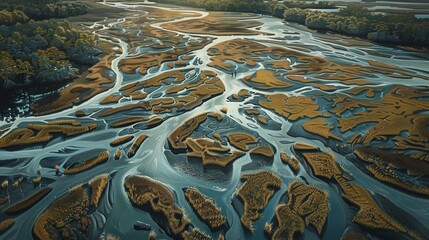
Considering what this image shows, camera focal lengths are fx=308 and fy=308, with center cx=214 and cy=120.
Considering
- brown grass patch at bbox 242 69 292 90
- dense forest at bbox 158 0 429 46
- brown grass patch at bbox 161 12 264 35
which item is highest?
dense forest at bbox 158 0 429 46

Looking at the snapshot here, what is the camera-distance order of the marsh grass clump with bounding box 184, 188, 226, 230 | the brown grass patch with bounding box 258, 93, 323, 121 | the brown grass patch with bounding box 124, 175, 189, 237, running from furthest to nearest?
the brown grass patch with bounding box 258, 93, 323, 121 < the marsh grass clump with bounding box 184, 188, 226, 230 < the brown grass patch with bounding box 124, 175, 189, 237

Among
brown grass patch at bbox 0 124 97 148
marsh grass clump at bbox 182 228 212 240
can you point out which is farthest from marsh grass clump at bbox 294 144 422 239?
brown grass patch at bbox 0 124 97 148

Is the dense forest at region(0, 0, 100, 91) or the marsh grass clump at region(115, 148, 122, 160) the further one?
the dense forest at region(0, 0, 100, 91)

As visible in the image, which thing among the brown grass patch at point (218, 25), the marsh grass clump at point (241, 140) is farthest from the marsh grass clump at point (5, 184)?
the brown grass patch at point (218, 25)

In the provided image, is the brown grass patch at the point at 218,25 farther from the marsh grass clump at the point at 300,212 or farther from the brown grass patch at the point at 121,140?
the marsh grass clump at the point at 300,212

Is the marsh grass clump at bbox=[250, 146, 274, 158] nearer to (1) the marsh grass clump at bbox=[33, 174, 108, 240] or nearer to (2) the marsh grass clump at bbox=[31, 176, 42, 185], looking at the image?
(1) the marsh grass clump at bbox=[33, 174, 108, 240]

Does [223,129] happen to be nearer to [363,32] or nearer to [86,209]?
[86,209]

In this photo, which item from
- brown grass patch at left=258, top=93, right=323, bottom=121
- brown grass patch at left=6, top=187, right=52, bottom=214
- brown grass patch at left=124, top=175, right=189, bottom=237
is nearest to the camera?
brown grass patch at left=124, top=175, right=189, bottom=237

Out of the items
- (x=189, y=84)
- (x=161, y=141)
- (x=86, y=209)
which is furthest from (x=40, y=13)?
(x=86, y=209)
